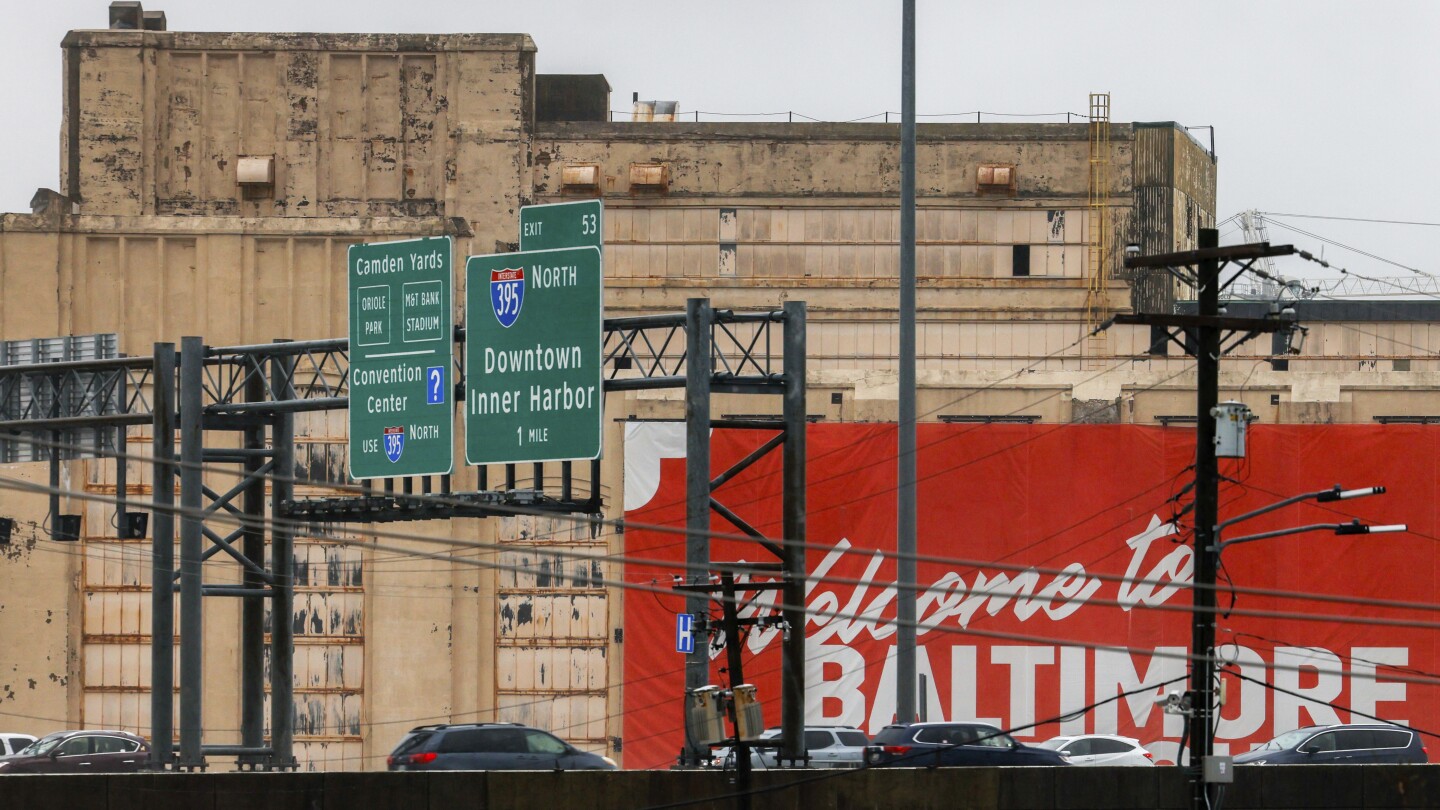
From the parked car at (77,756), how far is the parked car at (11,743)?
1231 millimetres

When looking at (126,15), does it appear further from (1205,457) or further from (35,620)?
(1205,457)

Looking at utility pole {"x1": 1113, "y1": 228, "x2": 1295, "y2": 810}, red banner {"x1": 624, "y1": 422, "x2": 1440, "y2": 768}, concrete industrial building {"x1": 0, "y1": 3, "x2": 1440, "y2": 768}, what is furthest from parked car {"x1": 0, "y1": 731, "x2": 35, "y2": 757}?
utility pole {"x1": 1113, "y1": 228, "x2": 1295, "y2": 810}

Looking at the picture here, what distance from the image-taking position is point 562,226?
2794cm

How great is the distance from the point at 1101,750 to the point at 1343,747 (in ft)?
14.1

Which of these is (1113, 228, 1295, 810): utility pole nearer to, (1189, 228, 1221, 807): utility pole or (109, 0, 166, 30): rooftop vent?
(1189, 228, 1221, 807): utility pole

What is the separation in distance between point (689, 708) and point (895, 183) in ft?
104

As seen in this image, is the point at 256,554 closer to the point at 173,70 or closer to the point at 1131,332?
the point at 173,70

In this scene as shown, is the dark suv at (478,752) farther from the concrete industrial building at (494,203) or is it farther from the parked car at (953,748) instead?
the concrete industrial building at (494,203)

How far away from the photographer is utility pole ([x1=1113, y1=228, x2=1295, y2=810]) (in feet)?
75.9

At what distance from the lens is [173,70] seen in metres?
53.6

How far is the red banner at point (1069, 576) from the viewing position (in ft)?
146

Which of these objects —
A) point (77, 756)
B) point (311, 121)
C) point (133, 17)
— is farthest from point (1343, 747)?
point (133, 17)

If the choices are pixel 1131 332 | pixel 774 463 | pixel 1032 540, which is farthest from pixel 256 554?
pixel 1131 332

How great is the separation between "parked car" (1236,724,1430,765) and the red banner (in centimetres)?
663
